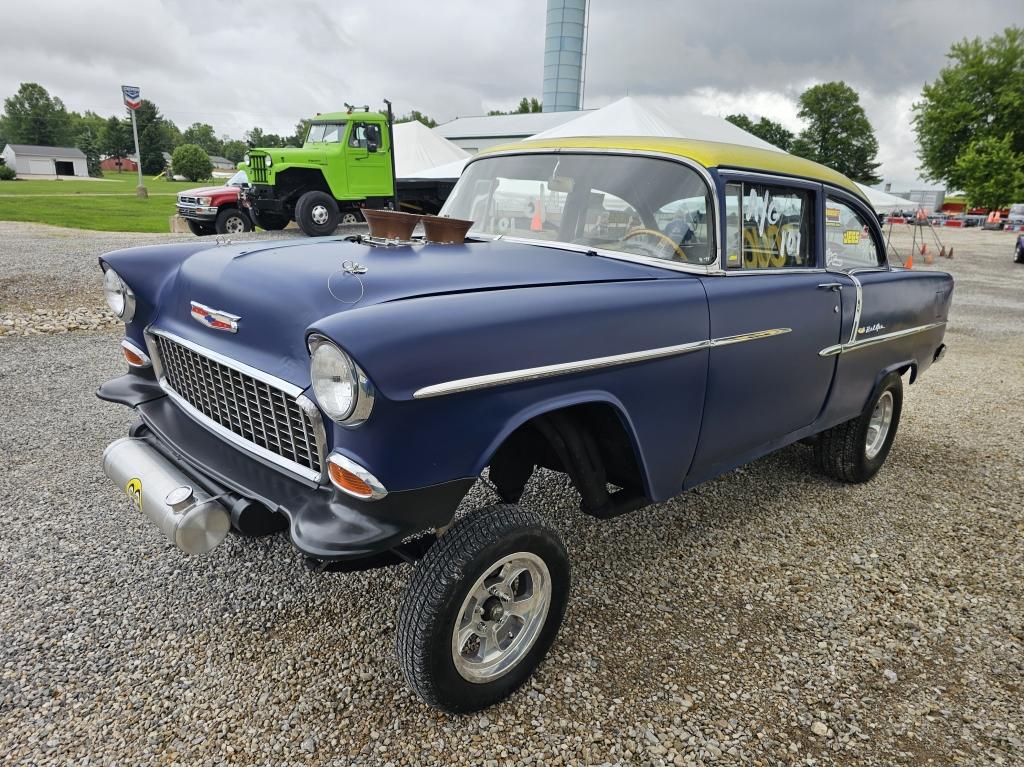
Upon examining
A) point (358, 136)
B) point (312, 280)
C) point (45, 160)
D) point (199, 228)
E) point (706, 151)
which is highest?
point (45, 160)

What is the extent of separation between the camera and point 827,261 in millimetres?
3473

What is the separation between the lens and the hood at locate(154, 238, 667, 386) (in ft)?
6.90

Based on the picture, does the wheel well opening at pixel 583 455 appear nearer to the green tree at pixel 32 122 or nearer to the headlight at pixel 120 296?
the headlight at pixel 120 296

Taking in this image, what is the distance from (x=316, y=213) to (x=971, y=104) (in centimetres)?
4772

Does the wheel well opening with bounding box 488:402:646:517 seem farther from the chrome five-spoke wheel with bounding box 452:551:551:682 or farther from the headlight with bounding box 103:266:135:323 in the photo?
the headlight with bounding box 103:266:135:323

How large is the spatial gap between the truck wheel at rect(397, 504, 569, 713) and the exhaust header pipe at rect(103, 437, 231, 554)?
645mm

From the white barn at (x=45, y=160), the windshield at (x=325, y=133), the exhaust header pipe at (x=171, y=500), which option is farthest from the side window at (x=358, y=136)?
the white barn at (x=45, y=160)

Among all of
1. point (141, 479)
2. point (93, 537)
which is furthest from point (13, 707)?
point (93, 537)

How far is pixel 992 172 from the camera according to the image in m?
40.8

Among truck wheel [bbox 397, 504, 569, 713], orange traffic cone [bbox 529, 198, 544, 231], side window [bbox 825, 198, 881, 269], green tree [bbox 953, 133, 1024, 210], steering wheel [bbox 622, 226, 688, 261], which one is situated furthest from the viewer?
green tree [bbox 953, 133, 1024, 210]

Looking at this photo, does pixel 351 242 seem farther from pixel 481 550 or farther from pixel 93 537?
pixel 93 537

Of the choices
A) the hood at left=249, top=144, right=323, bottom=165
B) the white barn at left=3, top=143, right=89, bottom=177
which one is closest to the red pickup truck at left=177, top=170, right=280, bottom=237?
the hood at left=249, top=144, right=323, bottom=165

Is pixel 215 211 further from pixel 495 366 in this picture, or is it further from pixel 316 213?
pixel 495 366

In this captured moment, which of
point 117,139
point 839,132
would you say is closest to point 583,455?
point 839,132
